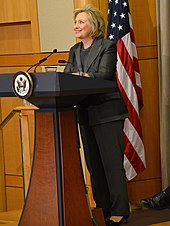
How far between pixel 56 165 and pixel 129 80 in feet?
7.13

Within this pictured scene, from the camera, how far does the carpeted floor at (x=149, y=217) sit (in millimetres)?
4746

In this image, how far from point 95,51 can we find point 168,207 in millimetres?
1632

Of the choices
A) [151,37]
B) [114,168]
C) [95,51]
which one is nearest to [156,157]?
[151,37]

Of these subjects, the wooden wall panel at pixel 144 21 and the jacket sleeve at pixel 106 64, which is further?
the wooden wall panel at pixel 144 21

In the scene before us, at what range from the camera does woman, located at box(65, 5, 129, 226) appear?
4105mm

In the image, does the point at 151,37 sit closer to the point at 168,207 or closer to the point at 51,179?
the point at 168,207

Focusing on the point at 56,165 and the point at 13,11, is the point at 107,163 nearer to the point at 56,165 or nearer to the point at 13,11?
the point at 56,165

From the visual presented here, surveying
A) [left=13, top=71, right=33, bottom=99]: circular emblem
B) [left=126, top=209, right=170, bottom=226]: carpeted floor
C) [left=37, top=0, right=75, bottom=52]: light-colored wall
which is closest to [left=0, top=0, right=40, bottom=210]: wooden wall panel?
[left=37, top=0, right=75, bottom=52]: light-colored wall

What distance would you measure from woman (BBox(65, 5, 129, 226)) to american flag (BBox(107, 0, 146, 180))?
3.41ft

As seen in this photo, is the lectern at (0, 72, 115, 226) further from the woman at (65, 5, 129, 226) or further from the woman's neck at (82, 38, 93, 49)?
the woman's neck at (82, 38, 93, 49)

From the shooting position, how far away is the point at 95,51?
4113 millimetres

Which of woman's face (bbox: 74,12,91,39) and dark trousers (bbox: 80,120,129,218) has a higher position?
woman's face (bbox: 74,12,91,39)

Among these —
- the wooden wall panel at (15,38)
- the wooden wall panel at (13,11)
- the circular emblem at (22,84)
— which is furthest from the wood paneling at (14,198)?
the circular emblem at (22,84)

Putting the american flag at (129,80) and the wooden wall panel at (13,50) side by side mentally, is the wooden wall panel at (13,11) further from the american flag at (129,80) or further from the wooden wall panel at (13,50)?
the american flag at (129,80)
